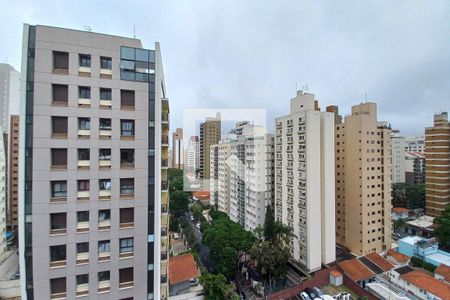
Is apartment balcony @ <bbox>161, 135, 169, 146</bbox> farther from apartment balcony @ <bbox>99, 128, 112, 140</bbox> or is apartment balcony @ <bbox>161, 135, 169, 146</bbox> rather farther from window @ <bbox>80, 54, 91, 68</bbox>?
window @ <bbox>80, 54, 91, 68</bbox>

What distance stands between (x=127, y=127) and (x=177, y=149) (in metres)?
37.7

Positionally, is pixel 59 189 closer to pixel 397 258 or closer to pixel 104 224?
pixel 104 224

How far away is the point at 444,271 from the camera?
15234mm

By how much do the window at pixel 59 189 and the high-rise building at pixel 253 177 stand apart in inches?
683

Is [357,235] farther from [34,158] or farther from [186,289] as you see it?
[34,158]

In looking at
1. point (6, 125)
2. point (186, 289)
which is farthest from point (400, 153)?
point (6, 125)

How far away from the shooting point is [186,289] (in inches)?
535

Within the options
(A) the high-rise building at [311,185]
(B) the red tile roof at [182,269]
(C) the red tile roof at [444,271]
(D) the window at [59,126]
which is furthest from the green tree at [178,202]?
(C) the red tile roof at [444,271]

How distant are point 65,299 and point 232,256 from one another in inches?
434

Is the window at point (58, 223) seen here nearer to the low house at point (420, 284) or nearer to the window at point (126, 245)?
the window at point (126, 245)

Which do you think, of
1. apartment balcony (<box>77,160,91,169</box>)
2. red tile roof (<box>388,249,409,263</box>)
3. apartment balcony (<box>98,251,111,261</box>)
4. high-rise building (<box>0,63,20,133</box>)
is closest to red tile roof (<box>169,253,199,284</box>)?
apartment balcony (<box>98,251,111,261</box>)

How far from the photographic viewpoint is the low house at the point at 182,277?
13359 millimetres

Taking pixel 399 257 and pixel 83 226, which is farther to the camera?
pixel 399 257

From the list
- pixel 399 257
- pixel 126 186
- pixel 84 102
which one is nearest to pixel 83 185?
pixel 126 186
